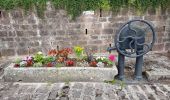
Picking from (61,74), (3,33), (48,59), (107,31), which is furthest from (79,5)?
(61,74)

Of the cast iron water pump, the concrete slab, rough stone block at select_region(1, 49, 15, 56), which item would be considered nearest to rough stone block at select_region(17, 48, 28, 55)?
rough stone block at select_region(1, 49, 15, 56)

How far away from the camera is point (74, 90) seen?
621 cm

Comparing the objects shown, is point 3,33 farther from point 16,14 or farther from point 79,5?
point 79,5

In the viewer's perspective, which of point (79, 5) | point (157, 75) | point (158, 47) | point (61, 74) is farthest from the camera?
point (158, 47)

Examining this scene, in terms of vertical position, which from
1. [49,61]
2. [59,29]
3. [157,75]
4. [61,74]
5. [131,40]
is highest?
[59,29]

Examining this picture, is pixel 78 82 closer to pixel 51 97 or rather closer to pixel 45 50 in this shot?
pixel 51 97

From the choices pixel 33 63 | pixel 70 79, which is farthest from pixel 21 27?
pixel 70 79

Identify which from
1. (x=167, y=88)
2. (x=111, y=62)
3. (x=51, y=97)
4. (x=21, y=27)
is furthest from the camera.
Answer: (x=21, y=27)

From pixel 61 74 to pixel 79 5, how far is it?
9.89ft

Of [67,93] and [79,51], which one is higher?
[79,51]

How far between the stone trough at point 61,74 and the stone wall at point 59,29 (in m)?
2.45

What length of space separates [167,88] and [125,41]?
1576 millimetres

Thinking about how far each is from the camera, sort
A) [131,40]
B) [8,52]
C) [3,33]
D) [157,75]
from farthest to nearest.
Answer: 1. [8,52]
2. [3,33]
3. [157,75]
4. [131,40]

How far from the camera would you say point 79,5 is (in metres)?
8.66
